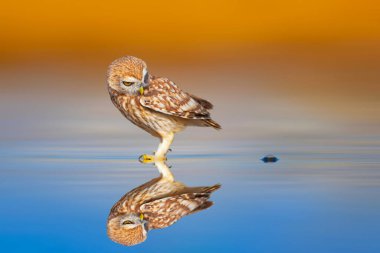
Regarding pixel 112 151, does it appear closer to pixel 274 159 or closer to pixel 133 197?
pixel 274 159

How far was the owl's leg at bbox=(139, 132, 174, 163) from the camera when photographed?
9.96 m

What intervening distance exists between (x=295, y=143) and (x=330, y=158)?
1.54 m

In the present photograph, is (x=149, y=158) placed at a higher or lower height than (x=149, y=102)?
lower

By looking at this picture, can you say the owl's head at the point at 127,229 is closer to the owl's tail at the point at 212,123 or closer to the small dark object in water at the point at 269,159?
the small dark object in water at the point at 269,159

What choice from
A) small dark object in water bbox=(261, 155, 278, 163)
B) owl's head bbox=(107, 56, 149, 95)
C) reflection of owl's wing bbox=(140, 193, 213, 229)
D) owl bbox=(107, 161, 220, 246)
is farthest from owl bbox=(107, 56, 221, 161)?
reflection of owl's wing bbox=(140, 193, 213, 229)

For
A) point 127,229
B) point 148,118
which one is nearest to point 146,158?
point 148,118

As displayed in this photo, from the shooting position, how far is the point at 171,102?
1034cm

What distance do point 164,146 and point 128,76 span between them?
0.72 metres

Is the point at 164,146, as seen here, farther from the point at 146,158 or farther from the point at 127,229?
the point at 127,229

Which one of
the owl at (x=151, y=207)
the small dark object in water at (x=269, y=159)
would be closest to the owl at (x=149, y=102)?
the small dark object in water at (x=269, y=159)

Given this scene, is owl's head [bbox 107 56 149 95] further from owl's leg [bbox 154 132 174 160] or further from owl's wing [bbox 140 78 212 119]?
owl's leg [bbox 154 132 174 160]

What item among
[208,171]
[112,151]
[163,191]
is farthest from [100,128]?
[163,191]

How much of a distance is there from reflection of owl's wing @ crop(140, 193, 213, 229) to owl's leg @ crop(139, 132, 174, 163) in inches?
108

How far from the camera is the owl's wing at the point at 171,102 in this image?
10195 mm
